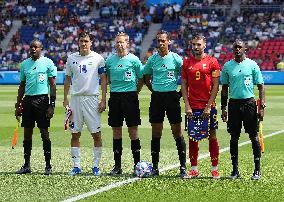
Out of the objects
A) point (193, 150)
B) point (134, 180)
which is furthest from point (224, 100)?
point (134, 180)

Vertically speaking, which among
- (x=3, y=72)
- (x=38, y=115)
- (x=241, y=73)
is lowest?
(x=3, y=72)

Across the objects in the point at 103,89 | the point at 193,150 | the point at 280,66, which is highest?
the point at 103,89

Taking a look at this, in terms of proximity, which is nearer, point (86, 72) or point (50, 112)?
point (86, 72)

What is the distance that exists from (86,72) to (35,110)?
42.4 inches

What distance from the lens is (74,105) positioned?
434 inches

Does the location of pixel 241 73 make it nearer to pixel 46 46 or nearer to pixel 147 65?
pixel 147 65

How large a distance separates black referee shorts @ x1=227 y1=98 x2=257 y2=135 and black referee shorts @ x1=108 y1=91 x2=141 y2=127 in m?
1.51

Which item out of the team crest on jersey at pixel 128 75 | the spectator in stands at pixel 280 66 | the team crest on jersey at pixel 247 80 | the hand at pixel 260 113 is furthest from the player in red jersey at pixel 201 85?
the spectator in stands at pixel 280 66

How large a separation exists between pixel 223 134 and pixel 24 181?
26.4ft

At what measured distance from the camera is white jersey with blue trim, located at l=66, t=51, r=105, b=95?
10914 mm

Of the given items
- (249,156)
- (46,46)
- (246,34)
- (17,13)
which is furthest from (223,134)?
(17,13)

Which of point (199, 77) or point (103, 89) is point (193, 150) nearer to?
point (199, 77)

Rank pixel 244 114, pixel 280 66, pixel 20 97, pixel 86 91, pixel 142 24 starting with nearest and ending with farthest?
pixel 244 114 → pixel 86 91 → pixel 20 97 → pixel 280 66 → pixel 142 24

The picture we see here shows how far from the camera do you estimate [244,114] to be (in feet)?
34.5
